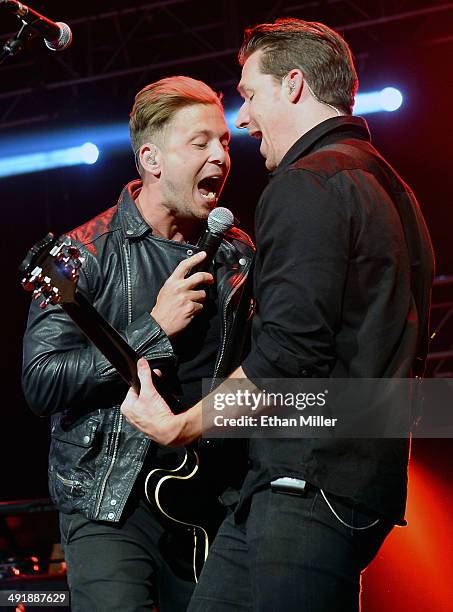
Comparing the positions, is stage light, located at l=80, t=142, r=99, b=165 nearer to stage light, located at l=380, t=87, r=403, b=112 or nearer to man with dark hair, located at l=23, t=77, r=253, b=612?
stage light, located at l=380, t=87, r=403, b=112

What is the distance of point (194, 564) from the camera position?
10.1 feet

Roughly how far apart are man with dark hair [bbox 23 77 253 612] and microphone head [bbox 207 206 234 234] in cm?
14

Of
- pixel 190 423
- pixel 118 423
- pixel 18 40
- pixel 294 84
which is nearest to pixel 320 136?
pixel 294 84

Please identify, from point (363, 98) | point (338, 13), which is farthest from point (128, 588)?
point (338, 13)

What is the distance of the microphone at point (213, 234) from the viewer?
299 cm

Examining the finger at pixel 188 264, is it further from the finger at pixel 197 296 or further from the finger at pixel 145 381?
the finger at pixel 145 381

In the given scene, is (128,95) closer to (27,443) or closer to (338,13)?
(338,13)

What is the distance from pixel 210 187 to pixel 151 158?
240mm

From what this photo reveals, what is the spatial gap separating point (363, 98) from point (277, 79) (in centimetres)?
465

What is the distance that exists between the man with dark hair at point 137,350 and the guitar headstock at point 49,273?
41cm

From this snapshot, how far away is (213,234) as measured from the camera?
300 centimetres

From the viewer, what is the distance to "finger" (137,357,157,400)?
2.48 meters

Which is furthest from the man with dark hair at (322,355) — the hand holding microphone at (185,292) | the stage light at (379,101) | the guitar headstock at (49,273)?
the stage light at (379,101)

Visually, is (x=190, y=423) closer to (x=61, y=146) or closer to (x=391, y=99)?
(x=391, y=99)
